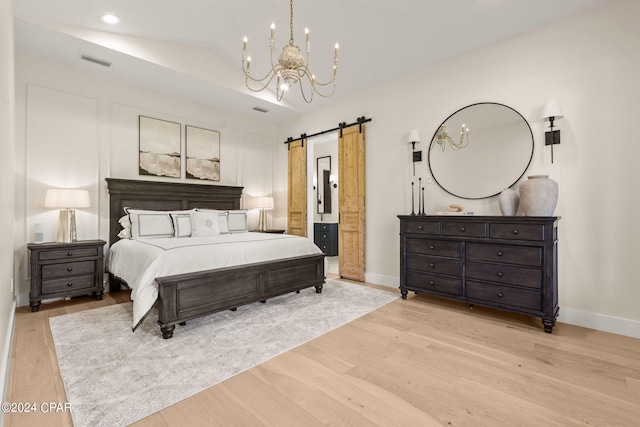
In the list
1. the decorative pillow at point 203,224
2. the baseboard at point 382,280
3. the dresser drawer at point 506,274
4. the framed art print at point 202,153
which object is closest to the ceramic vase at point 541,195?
the dresser drawer at point 506,274

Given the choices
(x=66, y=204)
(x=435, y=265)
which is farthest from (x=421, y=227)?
(x=66, y=204)

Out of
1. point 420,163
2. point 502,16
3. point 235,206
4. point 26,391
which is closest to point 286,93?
point 235,206

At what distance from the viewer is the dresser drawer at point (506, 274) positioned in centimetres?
278

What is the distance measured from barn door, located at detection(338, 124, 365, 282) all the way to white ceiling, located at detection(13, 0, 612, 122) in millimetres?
913

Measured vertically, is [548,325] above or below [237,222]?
below

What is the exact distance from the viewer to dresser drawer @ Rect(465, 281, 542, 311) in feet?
9.09

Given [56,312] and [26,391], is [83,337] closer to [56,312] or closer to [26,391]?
[26,391]

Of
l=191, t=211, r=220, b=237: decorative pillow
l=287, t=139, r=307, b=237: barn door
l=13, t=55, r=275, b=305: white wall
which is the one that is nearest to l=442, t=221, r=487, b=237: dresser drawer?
l=287, t=139, r=307, b=237: barn door

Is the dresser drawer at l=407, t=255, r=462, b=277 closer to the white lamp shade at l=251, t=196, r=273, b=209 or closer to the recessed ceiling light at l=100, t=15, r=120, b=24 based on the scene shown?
the white lamp shade at l=251, t=196, r=273, b=209

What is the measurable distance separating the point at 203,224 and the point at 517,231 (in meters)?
3.80

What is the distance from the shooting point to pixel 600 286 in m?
2.82

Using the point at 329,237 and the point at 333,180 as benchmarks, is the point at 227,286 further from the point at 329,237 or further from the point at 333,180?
the point at 333,180

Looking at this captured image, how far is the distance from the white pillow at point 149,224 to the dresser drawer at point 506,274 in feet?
12.7

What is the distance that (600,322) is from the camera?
2801 millimetres
